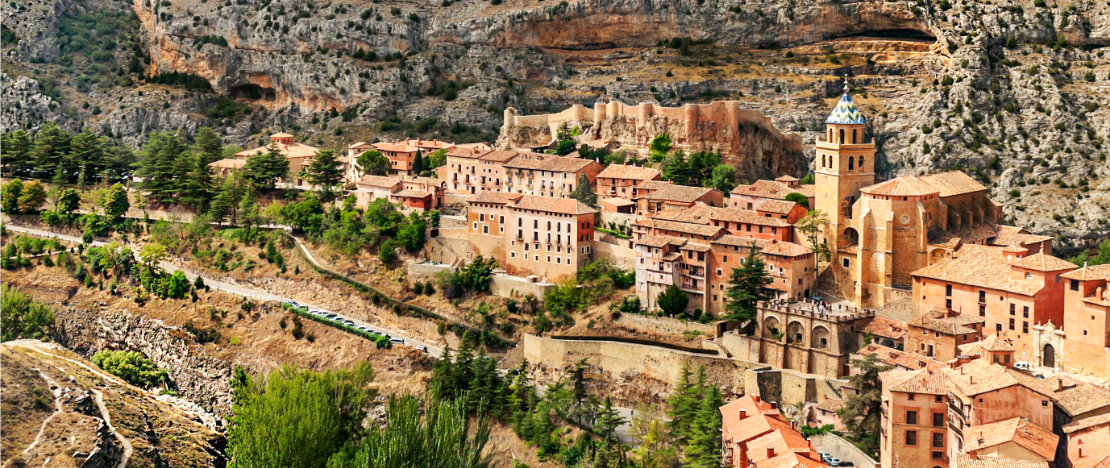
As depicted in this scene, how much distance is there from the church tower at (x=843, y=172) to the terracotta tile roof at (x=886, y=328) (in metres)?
4.37

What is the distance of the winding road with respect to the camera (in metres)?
67.5

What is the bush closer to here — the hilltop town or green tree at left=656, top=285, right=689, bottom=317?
the hilltop town

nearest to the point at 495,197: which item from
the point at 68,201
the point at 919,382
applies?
the point at 919,382

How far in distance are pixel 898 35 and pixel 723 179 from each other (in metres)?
27.3

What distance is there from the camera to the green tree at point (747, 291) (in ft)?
185

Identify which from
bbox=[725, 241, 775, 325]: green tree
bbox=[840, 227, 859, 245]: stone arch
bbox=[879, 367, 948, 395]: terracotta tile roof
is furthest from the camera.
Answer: bbox=[840, 227, 859, 245]: stone arch

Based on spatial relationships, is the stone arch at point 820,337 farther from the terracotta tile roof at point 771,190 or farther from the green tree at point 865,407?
the terracotta tile roof at point 771,190

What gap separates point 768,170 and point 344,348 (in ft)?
84.7

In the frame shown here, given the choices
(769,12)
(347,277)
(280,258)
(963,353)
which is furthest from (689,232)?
(769,12)

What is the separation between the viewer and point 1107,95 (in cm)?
7894

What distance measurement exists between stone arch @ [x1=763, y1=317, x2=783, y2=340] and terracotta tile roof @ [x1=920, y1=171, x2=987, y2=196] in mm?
9513

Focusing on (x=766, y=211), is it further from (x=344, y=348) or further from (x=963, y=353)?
(x=344, y=348)

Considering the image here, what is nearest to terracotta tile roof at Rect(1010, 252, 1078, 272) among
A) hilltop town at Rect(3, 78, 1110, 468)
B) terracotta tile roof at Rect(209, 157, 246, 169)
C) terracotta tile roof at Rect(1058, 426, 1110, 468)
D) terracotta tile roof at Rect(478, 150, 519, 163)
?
hilltop town at Rect(3, 78, 1110, 468)

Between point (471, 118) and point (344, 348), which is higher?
point (471, 118)
